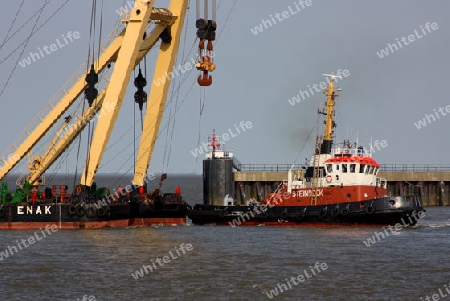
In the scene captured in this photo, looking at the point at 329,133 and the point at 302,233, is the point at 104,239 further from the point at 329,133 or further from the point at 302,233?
the point at 329,133

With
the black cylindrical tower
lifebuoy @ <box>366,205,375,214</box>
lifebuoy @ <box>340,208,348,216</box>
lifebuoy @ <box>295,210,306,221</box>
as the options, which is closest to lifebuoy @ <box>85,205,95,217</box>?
lifebuoy @ <box>295,210,306,221</box>

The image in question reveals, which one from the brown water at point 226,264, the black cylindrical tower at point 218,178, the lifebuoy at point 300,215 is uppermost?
the black cylindrical tower at point 218,178

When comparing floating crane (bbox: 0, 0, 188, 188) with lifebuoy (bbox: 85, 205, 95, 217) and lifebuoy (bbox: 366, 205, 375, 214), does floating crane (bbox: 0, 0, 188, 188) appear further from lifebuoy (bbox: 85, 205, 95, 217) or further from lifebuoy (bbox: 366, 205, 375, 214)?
lifebuoy (bbox: 366, 205, 375, 214)

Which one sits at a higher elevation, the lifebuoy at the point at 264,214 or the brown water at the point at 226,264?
the lifebuoy at the point at 264,214

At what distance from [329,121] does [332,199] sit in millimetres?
4255

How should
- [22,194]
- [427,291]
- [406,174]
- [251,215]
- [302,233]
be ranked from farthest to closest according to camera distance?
[406,174] → [251,215] → [22,194] → [302,233] → [427,291]

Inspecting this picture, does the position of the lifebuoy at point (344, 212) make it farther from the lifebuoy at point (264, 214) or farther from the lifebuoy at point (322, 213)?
the lifebuoy at point (264, 214)

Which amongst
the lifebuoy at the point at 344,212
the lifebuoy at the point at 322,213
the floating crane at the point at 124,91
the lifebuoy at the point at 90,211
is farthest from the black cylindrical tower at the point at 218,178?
the lifebuoy at the point at 90,211

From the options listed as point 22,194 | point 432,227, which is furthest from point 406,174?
point 22,194

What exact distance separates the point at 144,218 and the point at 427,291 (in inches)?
927

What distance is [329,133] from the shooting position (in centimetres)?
4597

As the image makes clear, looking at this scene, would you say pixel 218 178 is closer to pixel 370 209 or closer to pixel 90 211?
pixel 90 211

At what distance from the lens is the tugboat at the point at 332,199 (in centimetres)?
4269

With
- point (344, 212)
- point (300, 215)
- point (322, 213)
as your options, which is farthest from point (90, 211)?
point (344, 212)
